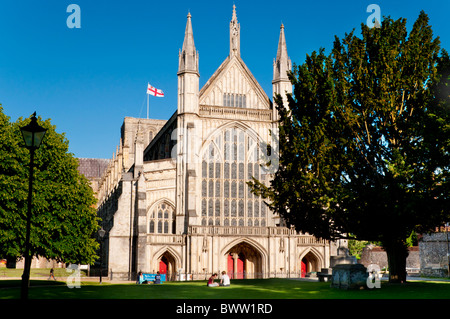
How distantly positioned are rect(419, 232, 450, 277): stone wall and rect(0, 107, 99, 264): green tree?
1210 inches

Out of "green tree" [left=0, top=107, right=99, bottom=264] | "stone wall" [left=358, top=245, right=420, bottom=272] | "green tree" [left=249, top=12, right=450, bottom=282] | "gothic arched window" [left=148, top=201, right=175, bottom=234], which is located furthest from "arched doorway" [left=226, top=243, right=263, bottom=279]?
"stone wall" [left=358, top=245, right=420, bottom=272]

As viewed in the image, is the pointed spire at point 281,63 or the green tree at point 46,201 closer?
the green tree at point 46,201

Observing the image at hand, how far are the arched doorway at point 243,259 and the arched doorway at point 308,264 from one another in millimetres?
4367

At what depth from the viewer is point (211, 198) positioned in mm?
46344

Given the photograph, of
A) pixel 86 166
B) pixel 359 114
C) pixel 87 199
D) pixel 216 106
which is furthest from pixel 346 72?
pixel 86 166

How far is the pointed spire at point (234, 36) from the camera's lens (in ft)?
165

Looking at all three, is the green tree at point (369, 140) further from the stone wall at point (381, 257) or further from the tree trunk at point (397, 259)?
the stone wall at point (381, 257)

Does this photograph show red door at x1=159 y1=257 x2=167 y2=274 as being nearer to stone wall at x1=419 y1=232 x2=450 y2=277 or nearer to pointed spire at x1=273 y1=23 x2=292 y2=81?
pointed spire at x1=273 y1=23 x2=292 y2=81

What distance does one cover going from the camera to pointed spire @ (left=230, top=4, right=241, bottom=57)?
165 ft

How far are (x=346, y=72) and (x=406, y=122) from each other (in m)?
3.97

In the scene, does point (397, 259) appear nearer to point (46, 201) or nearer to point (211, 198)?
point (46, 201)

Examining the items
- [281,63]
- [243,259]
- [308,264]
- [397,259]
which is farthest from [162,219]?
[397,259]

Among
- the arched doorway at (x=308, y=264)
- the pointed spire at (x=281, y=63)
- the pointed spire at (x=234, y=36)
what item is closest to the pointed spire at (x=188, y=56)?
the pointed spire at (x=234, y=36)

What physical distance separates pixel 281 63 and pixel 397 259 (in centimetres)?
2742
